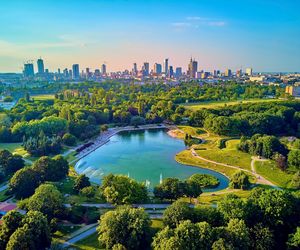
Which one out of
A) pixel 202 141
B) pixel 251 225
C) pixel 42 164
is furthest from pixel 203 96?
pixel 251 225

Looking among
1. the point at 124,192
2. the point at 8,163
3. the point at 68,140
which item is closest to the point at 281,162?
the point at 124,192

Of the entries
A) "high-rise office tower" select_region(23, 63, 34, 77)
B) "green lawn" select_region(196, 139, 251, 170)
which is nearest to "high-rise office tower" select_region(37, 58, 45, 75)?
"high-rise office tower" select_region(23, 63, 34, 77)

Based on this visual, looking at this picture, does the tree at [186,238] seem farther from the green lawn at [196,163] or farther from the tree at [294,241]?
the green lawn at [196,163]

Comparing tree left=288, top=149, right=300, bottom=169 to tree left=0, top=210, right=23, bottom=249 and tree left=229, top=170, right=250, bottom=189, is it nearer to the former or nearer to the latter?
tree left=229, top=170, right=250, bottom=189

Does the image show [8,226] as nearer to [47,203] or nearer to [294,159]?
[47,203]

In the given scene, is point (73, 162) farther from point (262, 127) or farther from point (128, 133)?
point (262, 127)

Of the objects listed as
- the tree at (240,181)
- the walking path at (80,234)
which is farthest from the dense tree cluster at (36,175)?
the tree at (240,181)
